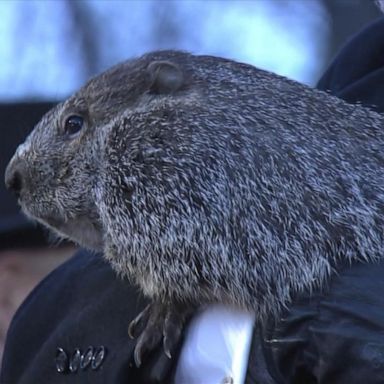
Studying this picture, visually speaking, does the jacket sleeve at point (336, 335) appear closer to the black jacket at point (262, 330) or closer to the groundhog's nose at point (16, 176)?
the black jacket at point (262, 330)

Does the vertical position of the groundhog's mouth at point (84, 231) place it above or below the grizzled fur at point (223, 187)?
below

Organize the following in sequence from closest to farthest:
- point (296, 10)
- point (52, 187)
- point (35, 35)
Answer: point (52, 187) < point (35, 35) < point (296, 10)

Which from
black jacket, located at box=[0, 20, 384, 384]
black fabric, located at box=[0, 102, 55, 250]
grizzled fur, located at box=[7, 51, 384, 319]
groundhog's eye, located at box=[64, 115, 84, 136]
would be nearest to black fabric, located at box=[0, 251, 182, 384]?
black jacket, located at box=[0, 20, 384, 384]

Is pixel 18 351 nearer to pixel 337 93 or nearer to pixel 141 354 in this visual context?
pixel 141 354

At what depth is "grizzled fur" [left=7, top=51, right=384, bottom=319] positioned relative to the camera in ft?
6.54

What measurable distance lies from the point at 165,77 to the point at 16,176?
0.32m

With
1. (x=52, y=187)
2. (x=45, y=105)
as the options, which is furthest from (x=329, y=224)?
(x=45, y=105)

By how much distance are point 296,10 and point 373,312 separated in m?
3.63

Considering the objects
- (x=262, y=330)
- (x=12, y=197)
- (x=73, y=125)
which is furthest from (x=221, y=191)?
(x=12, y=197)

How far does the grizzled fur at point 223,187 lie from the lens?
199 centimetres

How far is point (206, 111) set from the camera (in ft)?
6.92

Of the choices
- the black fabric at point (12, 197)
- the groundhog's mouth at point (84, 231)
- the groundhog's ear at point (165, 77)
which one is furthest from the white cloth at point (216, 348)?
the black fabric at point (12, 197)

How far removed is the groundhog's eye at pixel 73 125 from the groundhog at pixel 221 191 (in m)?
0.01

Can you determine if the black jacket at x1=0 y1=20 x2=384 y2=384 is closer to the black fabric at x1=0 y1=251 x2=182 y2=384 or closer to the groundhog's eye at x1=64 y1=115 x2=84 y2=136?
the black fabric at x1=0 y1=251 x2=182 y2=384
